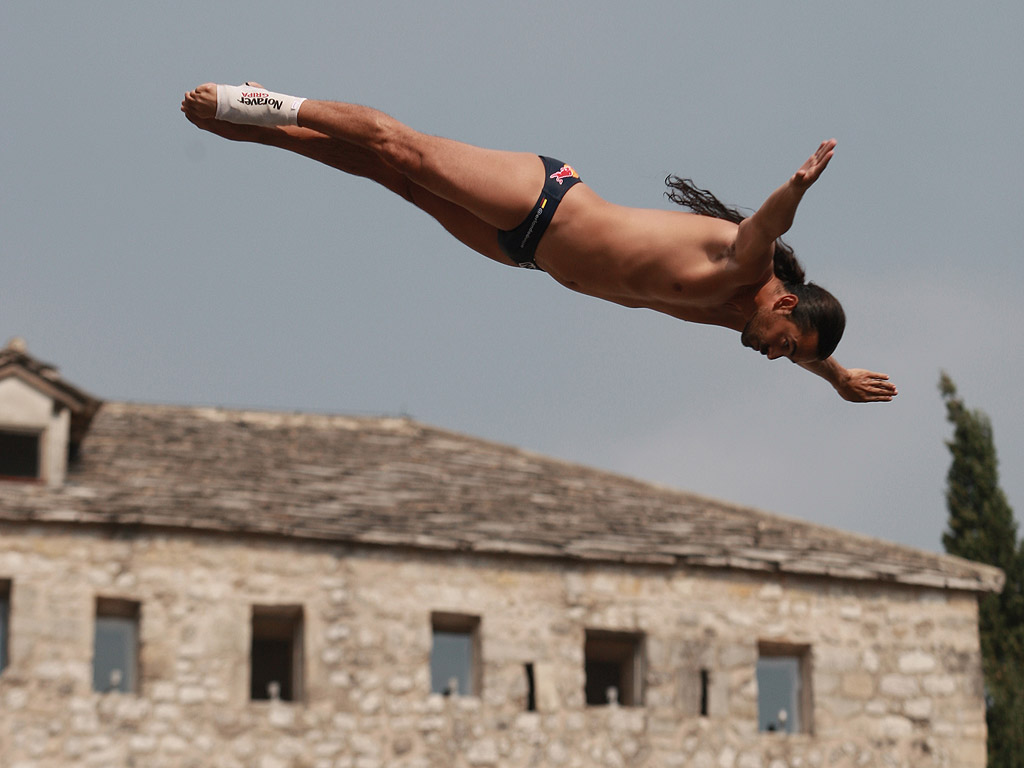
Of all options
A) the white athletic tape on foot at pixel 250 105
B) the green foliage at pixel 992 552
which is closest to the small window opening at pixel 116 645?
the green foliage at pixel 992 552

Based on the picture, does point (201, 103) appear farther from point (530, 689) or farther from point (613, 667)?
point (613, 667)

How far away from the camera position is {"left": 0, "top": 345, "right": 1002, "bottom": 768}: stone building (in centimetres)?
2391

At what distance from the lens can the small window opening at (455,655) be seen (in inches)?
1004

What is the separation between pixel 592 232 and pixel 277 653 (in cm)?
1799

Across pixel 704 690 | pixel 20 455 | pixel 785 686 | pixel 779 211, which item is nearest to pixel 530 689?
pixel 704 690

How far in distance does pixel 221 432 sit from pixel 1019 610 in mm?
13402

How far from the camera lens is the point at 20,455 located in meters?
25.1

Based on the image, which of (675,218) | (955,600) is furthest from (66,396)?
(675,218)

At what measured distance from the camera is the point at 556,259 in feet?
28.4

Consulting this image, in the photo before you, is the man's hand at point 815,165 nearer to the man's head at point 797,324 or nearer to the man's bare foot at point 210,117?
the man's head at point 797,324

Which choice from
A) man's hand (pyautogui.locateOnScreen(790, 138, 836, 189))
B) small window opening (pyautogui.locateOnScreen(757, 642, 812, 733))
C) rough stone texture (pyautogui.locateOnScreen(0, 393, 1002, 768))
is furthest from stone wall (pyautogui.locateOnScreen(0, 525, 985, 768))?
man's hand (pyautogui.locateOnScreen(790, 138, 836, 189))

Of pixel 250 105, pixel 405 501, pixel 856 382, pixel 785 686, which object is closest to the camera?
pixel 250 105

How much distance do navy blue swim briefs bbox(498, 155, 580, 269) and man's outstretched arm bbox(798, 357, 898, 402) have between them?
1617 mm

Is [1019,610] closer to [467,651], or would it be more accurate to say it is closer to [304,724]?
[467,651]
